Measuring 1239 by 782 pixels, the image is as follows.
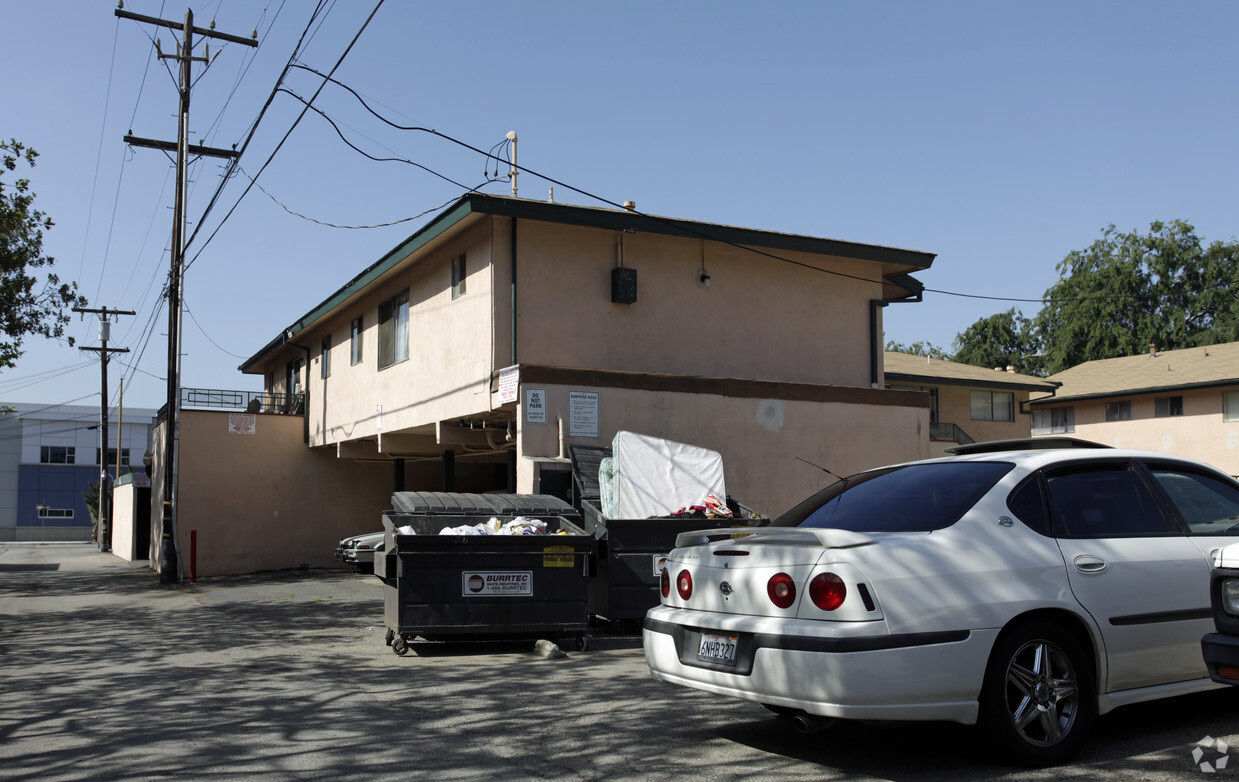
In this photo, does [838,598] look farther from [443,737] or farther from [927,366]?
[927,366]

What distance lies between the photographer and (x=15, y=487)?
66625 mm

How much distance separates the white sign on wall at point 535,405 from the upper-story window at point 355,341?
870 centimetres

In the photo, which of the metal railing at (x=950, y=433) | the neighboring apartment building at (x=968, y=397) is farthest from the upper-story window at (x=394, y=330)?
the metal railing at (x=950, y=433)

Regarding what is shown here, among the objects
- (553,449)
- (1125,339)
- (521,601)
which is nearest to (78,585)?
(553,449)

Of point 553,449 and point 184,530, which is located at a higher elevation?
point 553,449

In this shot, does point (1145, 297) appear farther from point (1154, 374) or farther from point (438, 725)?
point (438, 725)

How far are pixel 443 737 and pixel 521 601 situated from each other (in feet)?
12.3

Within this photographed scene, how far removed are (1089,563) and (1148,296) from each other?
58.2 meters

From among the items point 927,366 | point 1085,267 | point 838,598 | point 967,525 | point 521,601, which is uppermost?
point 1085,267

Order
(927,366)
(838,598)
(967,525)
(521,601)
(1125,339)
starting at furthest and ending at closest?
(1125,339), (927,366), (521,601), (967,525), (838,598)

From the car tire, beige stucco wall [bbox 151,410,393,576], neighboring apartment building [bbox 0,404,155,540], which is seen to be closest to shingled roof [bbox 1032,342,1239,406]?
beige stucco wall [bbox 151,410,393,576]

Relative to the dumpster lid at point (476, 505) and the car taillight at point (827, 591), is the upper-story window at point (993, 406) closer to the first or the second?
the dumpster lid at point (476, 505)

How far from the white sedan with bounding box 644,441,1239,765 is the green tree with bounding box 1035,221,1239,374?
54.1 metres

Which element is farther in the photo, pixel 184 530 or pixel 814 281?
pixel 184 530
